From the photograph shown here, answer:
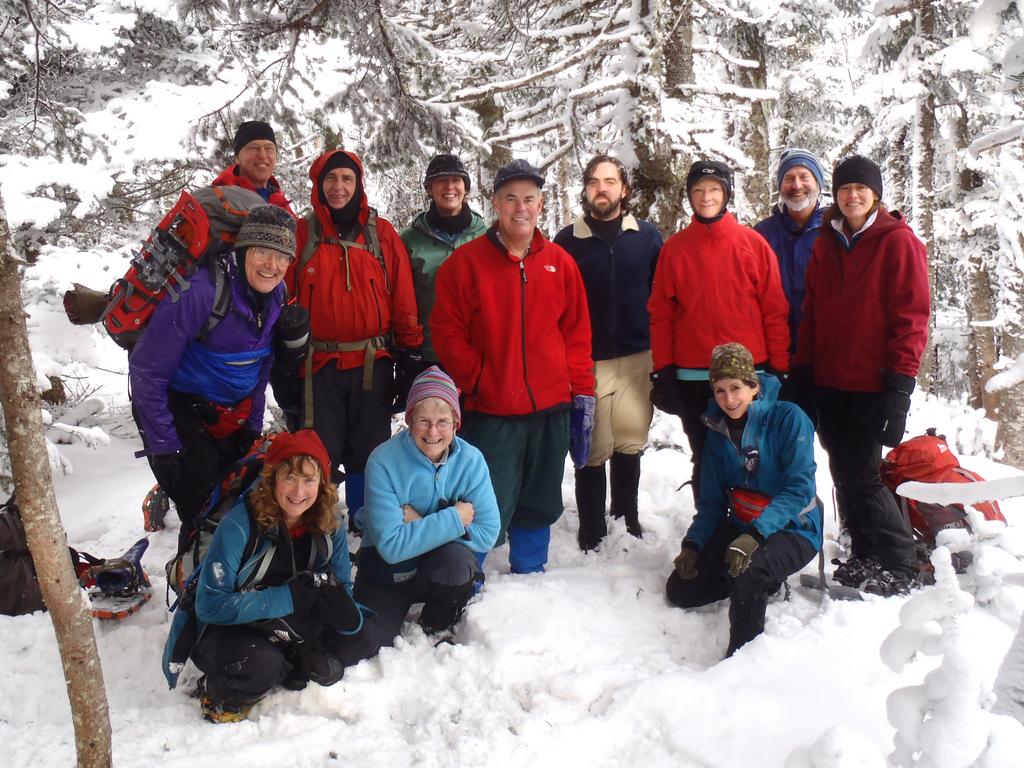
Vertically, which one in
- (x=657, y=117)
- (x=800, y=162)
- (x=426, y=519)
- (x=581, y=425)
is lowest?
(x=426, y=519)

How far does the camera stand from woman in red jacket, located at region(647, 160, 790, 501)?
4.42 metres

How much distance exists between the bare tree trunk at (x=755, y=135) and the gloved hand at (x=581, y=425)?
30.6 feet

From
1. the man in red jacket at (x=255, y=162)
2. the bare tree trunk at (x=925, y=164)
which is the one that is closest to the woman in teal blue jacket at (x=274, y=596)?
the man in red jacket at (x=255, y=162)

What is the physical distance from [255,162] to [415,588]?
3.11 meters

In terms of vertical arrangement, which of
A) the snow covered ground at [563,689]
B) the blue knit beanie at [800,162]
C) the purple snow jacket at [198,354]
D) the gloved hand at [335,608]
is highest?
the blue knit beanie at [800,162]

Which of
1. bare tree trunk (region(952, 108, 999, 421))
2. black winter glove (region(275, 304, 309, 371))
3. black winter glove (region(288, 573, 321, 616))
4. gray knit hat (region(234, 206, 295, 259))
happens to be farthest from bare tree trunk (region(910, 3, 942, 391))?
black winter glove (region(288, 573, 321, 616))

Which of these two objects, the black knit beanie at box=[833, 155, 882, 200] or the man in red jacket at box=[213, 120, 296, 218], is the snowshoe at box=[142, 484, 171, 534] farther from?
the black knit beanie at box=[833, 155, 882, 200]

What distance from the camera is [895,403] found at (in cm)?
397

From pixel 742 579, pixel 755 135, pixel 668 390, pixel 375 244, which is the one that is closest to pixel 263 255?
pixel 375 244

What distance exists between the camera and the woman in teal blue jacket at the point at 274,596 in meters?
3.32

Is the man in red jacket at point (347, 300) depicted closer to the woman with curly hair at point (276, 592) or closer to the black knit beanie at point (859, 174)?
the woman with curly hair at point (276, 592)

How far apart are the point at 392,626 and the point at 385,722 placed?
25.1 inches

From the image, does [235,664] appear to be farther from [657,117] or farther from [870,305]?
[657,117]

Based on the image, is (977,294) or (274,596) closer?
(274,596)
